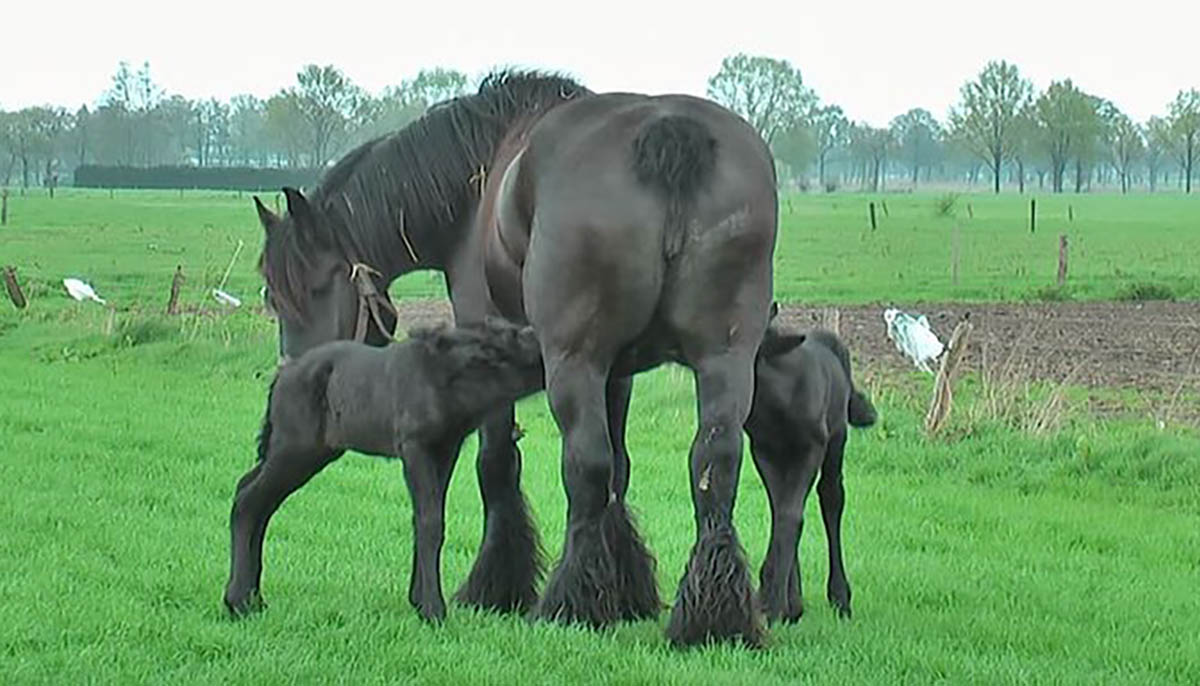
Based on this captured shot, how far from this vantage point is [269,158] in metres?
115

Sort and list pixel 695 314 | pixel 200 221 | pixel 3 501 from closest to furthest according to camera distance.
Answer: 1. pixel 695 314
2. pixel 3 501
3. pixel 200 221

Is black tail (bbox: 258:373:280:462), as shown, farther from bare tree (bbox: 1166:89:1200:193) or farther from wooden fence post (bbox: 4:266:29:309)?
bare tree (bbox: 1166:89:1200:193)

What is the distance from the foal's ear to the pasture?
3.62ft

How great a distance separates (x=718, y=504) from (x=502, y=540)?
4.51ft

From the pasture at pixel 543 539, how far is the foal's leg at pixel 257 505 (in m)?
0.14

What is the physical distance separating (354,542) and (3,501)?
2.28 metres

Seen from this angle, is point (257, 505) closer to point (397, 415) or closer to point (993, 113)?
point (397, 415)

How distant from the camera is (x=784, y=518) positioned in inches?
252

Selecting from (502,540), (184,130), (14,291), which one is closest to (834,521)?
(502,540)

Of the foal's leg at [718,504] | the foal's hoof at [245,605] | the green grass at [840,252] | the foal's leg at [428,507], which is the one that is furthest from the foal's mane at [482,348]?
the green grass at [840,252]

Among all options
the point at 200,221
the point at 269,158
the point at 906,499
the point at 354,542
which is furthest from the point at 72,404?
the point at 269,158

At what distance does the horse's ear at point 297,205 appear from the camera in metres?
7.31

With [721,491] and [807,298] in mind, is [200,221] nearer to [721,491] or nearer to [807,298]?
[807,298]

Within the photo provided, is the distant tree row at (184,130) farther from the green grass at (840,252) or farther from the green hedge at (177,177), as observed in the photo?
the green grass at (840,252)
